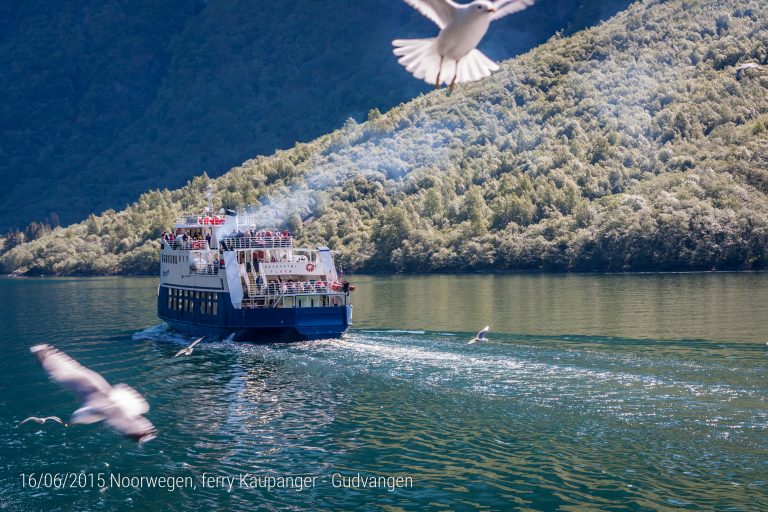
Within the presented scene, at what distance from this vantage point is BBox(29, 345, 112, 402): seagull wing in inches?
824

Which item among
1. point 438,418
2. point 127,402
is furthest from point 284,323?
point 127,402

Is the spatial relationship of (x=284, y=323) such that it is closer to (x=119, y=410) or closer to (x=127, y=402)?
(x=127, y=402)

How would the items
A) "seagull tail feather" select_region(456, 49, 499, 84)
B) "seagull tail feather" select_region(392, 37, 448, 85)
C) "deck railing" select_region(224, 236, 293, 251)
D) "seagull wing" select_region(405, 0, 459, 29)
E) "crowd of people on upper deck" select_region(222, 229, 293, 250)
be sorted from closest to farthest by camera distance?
"seagull wing" select_region(405, 0, 459, 29) < "seagull tail feather" select_region(392, 37, 448, 85) < "seagull tail feather" select_region(456, 49, 499, 84) < "deck railing" select_region(224, 236, 293, 251) < "crowd of people on upper deck" select_region(222, 229, 293, 250)

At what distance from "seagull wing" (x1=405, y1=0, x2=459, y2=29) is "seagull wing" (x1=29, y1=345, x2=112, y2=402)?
12.3 m

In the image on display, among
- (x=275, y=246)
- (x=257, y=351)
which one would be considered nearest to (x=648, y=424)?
(x=257, y=351)

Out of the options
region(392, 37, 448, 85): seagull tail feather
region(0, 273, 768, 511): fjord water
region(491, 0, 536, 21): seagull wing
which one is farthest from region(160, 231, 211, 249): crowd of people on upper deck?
region(491, 0, 536, 21): seagull wing

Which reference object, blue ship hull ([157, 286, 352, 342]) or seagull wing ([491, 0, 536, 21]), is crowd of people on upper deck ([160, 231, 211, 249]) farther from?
seagull wing ([491, 0, 536, 21])

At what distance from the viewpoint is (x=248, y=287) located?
63.5 meters

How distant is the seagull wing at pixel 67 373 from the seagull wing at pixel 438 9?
12.3 m

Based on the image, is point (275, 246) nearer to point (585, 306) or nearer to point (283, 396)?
point (283, 396)

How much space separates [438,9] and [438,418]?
24.8 m

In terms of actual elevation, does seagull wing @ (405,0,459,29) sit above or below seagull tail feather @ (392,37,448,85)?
above

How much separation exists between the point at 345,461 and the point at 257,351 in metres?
27.5

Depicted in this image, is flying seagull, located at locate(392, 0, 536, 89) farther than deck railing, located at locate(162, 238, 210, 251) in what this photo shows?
No
